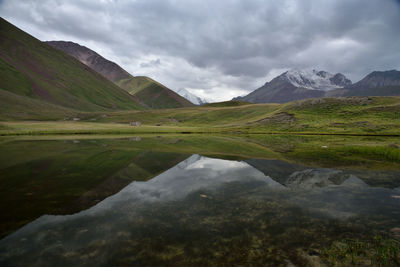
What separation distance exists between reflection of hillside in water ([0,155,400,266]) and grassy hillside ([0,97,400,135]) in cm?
7656

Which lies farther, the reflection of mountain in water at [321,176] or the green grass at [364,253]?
the reflection of mountain in water at [321,176]

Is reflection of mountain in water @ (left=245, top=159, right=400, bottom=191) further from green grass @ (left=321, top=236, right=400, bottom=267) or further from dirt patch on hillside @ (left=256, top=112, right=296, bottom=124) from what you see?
dirt patch on hillside @ (left=256, top=112, right=296, bottom=124)

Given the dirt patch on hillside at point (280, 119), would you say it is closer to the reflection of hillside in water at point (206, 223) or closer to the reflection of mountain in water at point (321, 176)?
the reflection of mountain in water at point (321, 176)

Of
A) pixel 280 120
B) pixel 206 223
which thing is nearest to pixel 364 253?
pixel 206 223

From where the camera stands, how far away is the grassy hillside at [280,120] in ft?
278

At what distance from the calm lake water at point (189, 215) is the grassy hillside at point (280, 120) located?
7069cm

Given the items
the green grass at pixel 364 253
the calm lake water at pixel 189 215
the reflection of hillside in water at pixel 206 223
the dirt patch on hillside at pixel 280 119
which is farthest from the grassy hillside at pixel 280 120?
the green grass at pixel 364 253

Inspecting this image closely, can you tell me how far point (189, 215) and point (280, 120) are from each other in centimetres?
11629

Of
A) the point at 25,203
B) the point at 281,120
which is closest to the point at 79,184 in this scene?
the point at 25,203

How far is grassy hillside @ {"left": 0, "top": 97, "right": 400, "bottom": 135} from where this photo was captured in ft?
278

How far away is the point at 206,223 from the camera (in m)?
11.5

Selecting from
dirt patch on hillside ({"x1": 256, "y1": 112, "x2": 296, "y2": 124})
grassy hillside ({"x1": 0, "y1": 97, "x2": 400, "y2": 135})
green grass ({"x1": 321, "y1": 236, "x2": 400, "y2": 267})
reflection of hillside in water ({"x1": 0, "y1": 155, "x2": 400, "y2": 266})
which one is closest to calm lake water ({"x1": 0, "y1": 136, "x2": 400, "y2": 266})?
reflection of hillside in water ({"x1": 0, "y1": 155, "x2": 400, "y2": 266})

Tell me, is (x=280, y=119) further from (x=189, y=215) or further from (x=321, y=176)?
(x=189, y=215)

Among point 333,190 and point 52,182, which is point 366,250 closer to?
point 333,190
